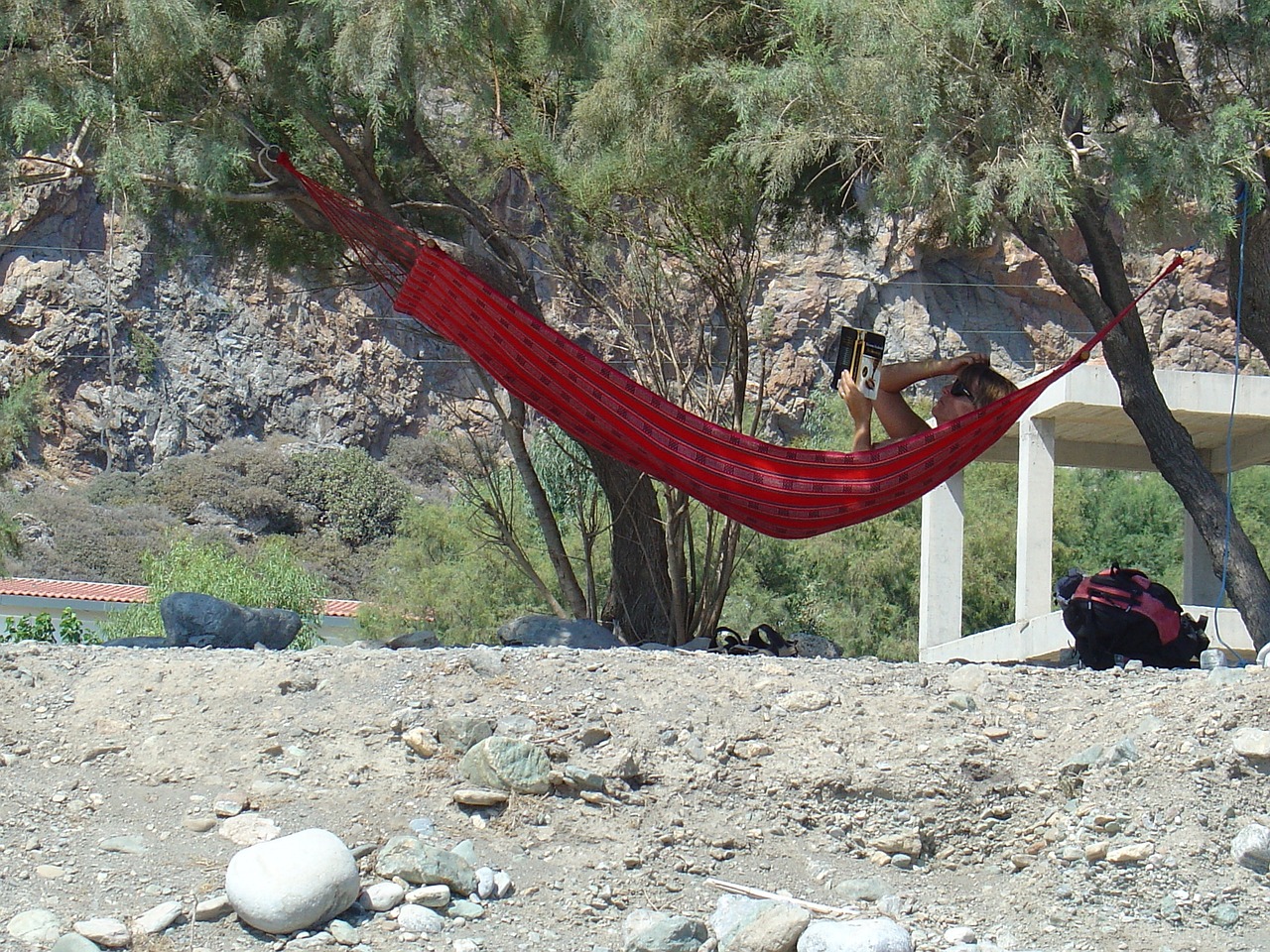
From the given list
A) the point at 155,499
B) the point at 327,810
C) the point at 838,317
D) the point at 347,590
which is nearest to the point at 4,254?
the point at 155,499

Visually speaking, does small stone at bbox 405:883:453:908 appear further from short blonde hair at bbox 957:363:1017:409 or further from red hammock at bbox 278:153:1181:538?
short blonde hair at bbox 957:363:1017:409

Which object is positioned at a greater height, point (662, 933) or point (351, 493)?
point (351, 493)

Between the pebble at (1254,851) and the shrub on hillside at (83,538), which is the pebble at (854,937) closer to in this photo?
the pebble at (1254,851)

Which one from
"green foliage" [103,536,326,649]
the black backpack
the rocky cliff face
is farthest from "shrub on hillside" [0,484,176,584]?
the black backpack

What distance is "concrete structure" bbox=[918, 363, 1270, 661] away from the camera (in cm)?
729

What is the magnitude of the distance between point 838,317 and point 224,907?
1942 cm

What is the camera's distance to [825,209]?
4.95 metres

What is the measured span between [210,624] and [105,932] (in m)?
1.74

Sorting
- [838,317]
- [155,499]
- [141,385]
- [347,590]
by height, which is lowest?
[347,590]

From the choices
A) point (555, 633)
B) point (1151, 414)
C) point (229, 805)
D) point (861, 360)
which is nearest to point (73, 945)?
point (229, 805)

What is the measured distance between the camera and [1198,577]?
28.2 feet

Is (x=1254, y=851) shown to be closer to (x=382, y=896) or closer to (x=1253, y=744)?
(x=1253, y=744)

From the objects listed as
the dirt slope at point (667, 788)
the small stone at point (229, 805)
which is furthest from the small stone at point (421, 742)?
the small stone at point (229, 805)

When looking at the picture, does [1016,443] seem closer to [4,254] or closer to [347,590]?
[347,590]
